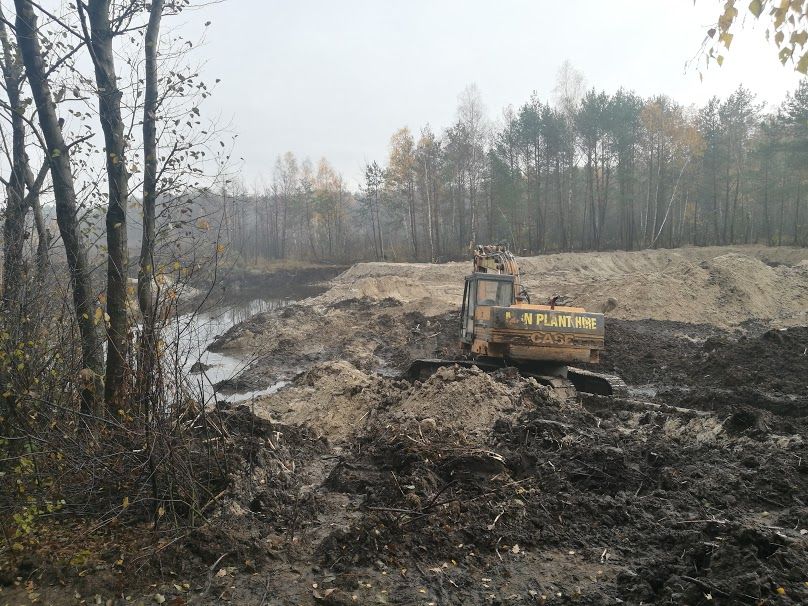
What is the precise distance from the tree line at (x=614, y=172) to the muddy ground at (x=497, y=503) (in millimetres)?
33436

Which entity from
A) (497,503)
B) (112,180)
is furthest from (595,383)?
(112,180)

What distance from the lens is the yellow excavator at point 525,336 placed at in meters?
9.88

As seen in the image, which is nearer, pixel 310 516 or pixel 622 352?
pixel 310 516

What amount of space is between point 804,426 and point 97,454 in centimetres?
793

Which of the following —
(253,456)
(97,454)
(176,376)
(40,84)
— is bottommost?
(253,456)

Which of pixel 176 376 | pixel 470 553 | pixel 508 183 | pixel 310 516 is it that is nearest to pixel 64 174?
pixel 176 376

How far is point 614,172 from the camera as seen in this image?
1702 inches

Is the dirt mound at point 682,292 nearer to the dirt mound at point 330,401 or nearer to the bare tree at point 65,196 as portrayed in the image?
the dirt mound at point 330,401

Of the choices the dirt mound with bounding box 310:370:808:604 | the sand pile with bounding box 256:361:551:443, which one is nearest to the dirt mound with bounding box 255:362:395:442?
the sand pile with bounding box 256:361:551:443

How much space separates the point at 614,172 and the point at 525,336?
122 feet

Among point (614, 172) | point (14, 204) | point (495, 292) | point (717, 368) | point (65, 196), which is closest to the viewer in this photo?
point (65, 196)

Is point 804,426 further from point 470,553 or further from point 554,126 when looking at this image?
point 554,126

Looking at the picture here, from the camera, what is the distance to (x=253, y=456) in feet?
19.3

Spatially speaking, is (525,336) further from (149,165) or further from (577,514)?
(149,165)
